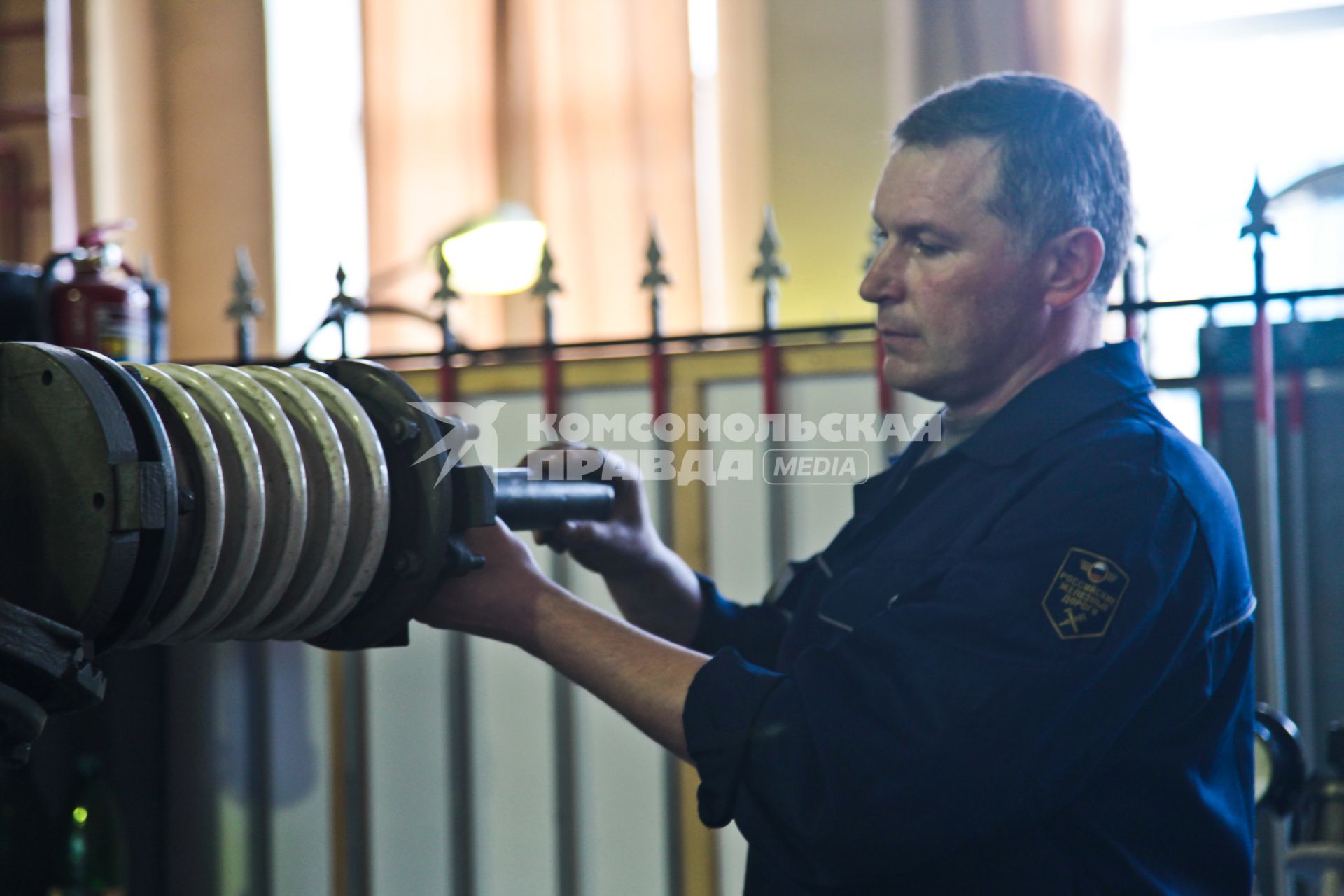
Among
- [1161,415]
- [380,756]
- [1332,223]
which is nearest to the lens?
[1161,415]

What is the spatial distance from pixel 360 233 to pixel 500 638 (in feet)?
10.7

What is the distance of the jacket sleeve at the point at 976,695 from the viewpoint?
879mm

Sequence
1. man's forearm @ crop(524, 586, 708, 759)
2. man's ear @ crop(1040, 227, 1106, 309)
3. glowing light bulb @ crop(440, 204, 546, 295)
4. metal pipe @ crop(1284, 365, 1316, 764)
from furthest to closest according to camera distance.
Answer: glowing light bulb @ crop(440, 204, 546, 295)
metal pipe @ crop(1284, 365, 1316, 764)
man's ear @ crop(1040, 227, 1106, 309)
man's forearm @ crop(524, 586, 708, 759)

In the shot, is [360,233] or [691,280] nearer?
[691,280]

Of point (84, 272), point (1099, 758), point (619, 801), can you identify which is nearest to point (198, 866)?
point (619, 801)

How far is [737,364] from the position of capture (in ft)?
5.81

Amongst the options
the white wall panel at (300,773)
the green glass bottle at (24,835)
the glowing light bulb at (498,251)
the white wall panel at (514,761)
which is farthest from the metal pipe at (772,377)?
the green glass bottle at (24,835)

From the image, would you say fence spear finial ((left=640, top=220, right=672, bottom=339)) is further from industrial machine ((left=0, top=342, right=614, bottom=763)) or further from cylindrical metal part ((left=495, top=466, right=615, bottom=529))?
industrial machine ((left=0, top=342, right=614, bottom=763))

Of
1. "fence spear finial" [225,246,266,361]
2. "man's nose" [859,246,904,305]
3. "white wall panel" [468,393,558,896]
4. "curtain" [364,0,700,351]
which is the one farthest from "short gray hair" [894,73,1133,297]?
"curtain" [364,0,700,351]

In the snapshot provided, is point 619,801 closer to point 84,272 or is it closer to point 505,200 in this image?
point 84,272

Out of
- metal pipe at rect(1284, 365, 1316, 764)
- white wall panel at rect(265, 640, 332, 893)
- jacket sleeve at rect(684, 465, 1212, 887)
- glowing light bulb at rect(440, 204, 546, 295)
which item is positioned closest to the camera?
jacket sleeve at rect(684, 465, 1212, 887)

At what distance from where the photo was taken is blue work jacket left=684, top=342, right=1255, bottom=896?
2.90 feet

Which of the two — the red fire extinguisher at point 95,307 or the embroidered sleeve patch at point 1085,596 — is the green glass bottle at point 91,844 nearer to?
the red fire extinguisher at point 95,307

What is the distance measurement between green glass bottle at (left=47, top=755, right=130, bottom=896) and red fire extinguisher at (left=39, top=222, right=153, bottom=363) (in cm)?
71
